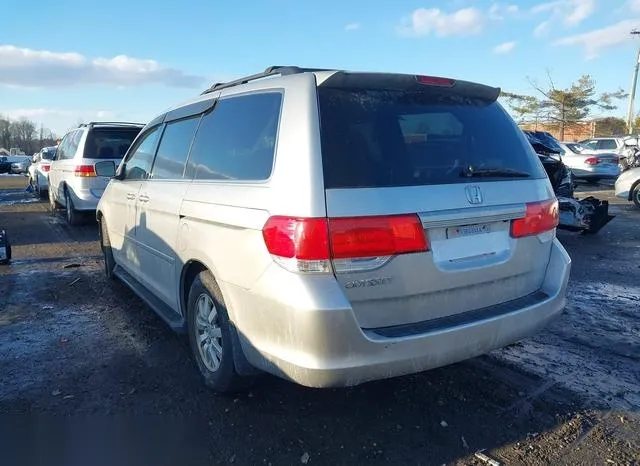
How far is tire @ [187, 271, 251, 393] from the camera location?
122 inches

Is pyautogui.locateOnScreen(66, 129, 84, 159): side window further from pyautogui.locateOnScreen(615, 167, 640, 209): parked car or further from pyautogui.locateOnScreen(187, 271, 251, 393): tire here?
pyautogui.locateOnScreen(615, 167, 640, 209): parked car

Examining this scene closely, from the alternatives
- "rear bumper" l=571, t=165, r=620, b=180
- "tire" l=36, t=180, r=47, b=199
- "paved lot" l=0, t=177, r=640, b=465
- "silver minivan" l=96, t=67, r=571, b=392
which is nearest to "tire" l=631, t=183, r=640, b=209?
"rear bumper" l=571, t=165, r=620, b=180

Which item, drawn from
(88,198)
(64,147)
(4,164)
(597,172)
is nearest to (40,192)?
(64,147)

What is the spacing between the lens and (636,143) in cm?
1997

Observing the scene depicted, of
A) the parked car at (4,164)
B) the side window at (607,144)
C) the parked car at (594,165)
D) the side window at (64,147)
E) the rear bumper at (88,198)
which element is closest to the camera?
the rear bumper at (88,198)

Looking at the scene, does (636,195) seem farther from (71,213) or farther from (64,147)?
(64,147)

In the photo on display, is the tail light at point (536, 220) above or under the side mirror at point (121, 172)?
under

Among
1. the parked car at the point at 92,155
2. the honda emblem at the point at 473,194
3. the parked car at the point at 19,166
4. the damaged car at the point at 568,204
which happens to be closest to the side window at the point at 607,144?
the damaged car at the point at 568,204

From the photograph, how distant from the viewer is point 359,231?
2.45 m

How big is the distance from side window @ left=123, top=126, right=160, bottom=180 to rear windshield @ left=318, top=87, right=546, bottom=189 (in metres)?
2.39

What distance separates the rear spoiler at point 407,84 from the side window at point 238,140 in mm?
371

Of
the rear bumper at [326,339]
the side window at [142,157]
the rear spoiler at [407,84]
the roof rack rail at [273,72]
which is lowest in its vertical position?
the rear bumper at [326,339]

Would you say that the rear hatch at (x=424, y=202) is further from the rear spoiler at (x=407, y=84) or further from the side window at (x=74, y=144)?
the side window at (x=74, y=144)

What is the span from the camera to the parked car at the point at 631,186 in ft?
42.3
